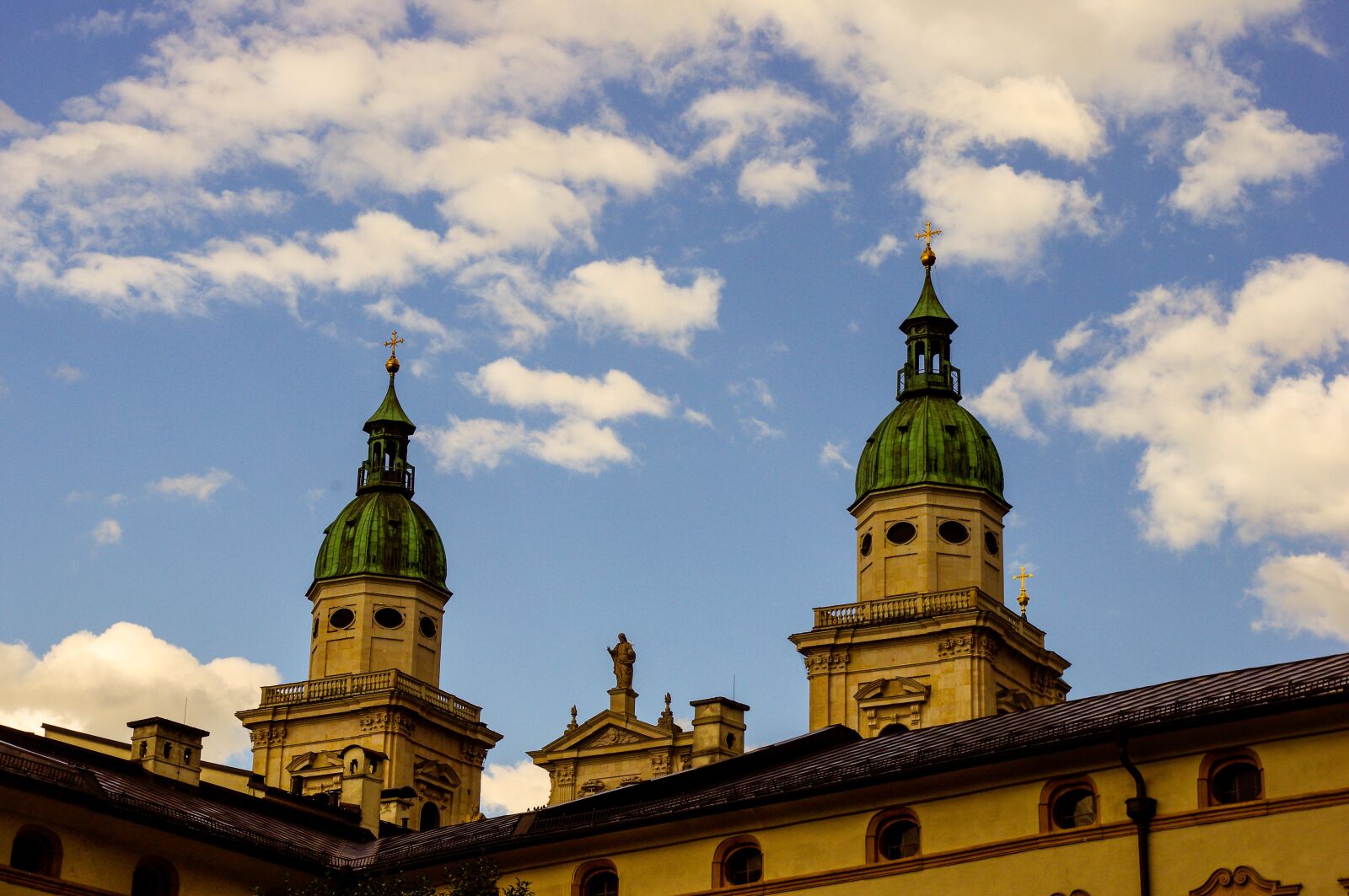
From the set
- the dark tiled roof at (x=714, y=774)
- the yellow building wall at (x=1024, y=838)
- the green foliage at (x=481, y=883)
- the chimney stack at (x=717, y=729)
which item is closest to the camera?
the yellow building wall at (x=1024, y=838)

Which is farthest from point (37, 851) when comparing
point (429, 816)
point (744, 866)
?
point (429, 816)

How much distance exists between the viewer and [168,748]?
70.9m

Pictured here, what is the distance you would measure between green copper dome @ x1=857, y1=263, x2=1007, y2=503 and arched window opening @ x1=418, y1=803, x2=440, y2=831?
23.1 m

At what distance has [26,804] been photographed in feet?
176

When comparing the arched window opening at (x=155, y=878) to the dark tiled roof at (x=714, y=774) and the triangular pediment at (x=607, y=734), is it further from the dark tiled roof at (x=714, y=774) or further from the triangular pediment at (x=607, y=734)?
the triangular pediment at (x=607, y=734)

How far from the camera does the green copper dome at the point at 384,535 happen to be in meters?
115

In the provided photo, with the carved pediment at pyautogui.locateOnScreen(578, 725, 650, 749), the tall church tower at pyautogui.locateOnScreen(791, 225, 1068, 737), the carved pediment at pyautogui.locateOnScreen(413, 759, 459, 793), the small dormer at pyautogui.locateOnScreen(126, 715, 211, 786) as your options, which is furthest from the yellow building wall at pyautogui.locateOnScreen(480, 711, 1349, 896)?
the carved pediment at pyautogui.locateOnScreen(413, 759, 459, 793)

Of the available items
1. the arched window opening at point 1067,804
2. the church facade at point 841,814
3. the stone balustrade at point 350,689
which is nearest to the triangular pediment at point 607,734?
the stone balustrade at point 350,689

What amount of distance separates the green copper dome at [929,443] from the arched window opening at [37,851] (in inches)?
2078

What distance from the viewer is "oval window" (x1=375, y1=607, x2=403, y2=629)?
372ft

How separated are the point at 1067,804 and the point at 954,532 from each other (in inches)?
2066

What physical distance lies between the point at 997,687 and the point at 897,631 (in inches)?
171

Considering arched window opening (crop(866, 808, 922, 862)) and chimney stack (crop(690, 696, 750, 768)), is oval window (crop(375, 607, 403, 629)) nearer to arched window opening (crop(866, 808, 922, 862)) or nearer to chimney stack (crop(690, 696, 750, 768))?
chimney stack (crop(690, 696, 750, 768))

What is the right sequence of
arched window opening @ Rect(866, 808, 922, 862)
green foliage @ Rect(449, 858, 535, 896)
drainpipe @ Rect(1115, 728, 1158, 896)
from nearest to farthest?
drainpipe @ Rect(1115, 728, 1158, 896) < green foliage @ Rect(449, 858, 535, 896) < arched window opening @ Rect(866, 808, 922, 862)
